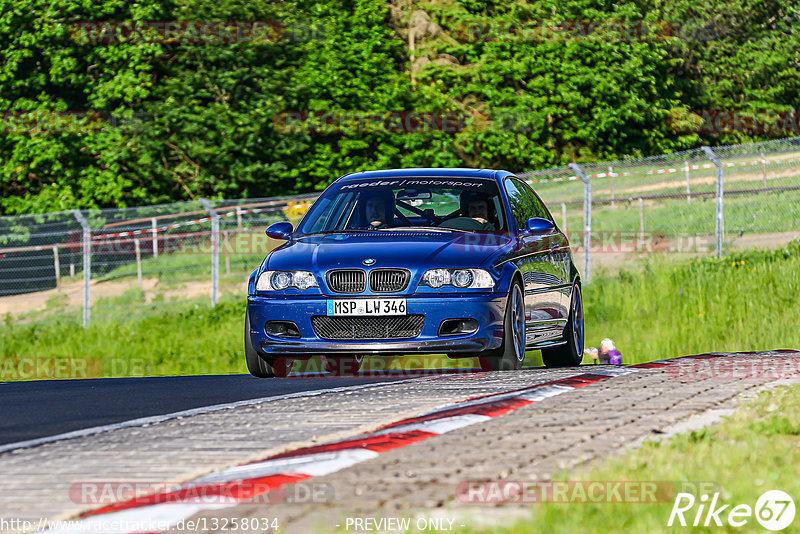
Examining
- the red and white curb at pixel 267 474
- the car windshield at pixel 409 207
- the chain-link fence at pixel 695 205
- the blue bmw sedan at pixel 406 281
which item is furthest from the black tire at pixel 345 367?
the chain-link fence at pixel 695 205

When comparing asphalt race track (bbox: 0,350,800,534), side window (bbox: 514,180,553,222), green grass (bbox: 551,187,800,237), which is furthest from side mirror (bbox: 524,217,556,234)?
green grass (bbox: 551,187,800,237)

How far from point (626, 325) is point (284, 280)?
Answer: 341 inches

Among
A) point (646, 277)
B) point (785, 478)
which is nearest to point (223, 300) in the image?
point (646, 277)

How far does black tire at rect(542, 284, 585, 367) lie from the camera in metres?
12.0

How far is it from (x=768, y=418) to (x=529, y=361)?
987 cm

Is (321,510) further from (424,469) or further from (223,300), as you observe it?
(223,300)

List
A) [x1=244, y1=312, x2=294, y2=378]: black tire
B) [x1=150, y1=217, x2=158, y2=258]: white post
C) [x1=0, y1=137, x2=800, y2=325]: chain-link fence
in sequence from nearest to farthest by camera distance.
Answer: [x1=244, y1=312, x2=294, y2=378]: black tire, [x1=0, y1=137, x2=800, y2=325]: chain-link fence, [x1=150, y1=217, x2=158, y2=258]: white post

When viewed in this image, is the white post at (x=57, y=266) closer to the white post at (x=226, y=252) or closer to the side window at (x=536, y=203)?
the white post at (x=226, y=252)

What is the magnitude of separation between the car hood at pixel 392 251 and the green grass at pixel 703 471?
3397mm

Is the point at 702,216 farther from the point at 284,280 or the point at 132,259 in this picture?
the point at 284,280

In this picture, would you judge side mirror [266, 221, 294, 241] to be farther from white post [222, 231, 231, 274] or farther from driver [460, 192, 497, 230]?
white post [222, 231, 231, 274]

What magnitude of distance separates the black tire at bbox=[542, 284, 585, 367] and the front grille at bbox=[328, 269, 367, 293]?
2.79 metres

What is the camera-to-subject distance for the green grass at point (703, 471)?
413cm

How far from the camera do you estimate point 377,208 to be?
1111 centimetres
